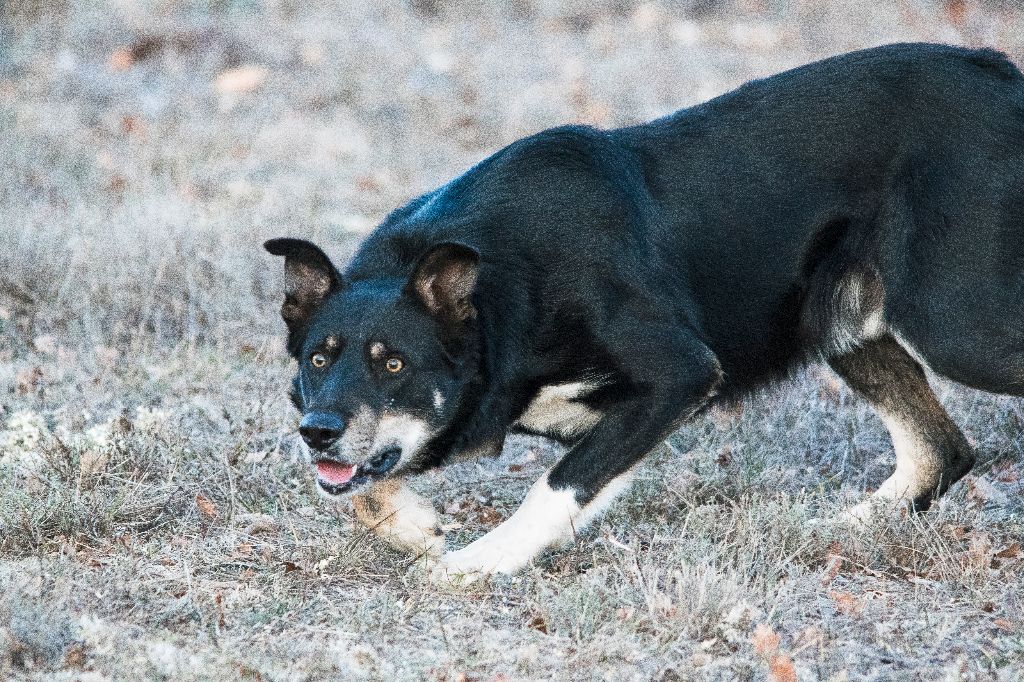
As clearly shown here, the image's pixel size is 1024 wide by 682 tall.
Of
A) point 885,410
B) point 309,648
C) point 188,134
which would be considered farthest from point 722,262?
point 188,134

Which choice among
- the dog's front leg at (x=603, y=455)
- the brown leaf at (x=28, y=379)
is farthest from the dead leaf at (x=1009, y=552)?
the brown leaf at (x=28, y=379)

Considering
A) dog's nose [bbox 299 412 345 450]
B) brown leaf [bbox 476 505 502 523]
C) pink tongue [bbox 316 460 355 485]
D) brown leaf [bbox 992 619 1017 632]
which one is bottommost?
brown leaf [bbox 476 505 502 523]

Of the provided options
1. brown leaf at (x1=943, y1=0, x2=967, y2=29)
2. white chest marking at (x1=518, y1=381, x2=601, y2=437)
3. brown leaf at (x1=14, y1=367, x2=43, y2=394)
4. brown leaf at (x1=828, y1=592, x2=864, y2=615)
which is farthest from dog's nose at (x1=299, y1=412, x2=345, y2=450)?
brown leaf at (x1=943, y1=0, x2=967, y2=29)

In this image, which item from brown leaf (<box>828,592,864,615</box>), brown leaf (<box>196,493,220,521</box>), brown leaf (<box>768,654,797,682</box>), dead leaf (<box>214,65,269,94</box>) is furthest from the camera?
dead leaf (<box>214,65,269,94</box>)

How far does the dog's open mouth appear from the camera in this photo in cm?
435

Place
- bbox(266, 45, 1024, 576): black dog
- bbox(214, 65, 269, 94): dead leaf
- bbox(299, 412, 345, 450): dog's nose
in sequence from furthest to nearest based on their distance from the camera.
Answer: bbox(214, 65, 269, 94): dead leaf, bbox(266, 45, 1024, 576): black dog, bbox(299, 412, 345, 450): dog's nose

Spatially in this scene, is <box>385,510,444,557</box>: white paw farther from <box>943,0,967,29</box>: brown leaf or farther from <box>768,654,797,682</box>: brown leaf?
<box>943,0,967,29</box>: brown leaf

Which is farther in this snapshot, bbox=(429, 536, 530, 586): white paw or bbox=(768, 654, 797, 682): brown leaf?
bbox=(429, 536, 530, 586): white paw

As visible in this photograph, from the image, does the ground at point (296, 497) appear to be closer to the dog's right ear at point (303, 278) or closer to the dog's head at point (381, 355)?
the dog's head at point (381, 355)

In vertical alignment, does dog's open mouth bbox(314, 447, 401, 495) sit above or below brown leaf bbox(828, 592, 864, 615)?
above

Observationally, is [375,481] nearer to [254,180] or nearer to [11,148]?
[254,180]

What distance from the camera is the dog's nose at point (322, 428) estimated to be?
4164 mm

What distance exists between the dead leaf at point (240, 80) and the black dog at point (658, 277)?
755cm

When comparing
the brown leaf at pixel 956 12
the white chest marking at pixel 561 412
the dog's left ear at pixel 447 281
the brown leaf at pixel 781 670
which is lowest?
the brown leaf at pixel 956 12
